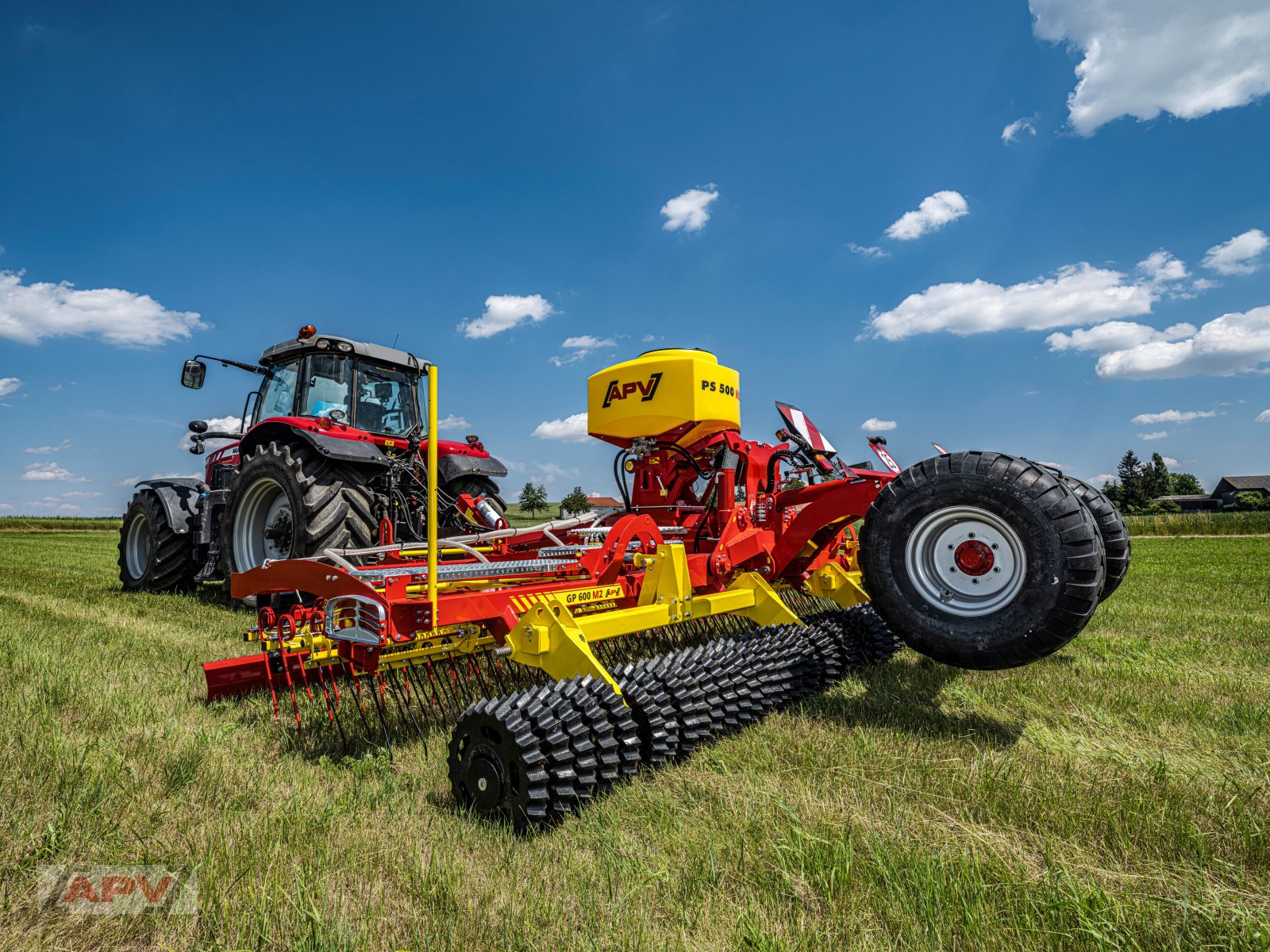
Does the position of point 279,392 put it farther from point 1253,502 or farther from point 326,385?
point 1253,502

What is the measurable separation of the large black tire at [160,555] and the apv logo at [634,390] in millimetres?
5172

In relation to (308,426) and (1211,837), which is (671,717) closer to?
(1211,837)

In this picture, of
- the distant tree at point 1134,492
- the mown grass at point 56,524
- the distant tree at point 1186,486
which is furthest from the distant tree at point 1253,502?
the mown grass at point 56,524

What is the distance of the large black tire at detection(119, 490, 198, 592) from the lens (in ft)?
23.9

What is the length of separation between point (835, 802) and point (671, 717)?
657 mm

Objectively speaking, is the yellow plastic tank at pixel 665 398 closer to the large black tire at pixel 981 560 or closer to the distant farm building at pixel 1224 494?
the large black tire at pixel 981 560

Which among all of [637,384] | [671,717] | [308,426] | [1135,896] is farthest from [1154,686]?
[308,426]

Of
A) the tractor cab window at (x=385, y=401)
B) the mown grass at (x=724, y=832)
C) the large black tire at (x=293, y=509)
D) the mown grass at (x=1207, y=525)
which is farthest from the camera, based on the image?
the mown grass at (x=1207, y=525)

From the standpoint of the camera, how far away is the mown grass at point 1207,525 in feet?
85.2

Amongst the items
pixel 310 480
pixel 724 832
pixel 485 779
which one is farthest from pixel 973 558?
pixel 310 480

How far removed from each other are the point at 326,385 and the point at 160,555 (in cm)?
271

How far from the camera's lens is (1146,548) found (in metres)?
17.1

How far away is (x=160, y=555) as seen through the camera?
23.9ft

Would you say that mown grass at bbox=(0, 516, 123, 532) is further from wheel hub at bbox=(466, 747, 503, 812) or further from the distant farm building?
the distant farm building
